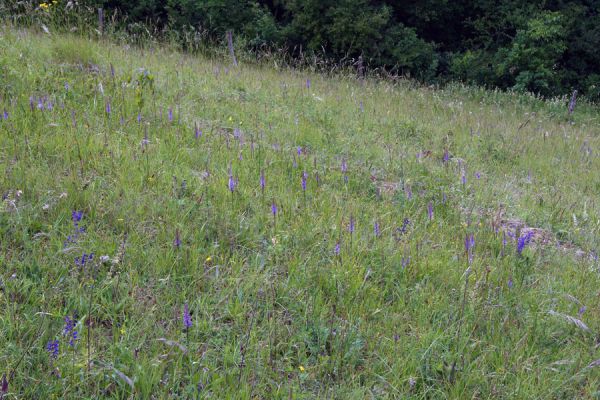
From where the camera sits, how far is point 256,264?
9.27 feet

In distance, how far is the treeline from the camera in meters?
13.6

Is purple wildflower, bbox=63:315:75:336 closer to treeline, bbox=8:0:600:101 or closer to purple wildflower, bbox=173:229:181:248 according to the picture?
purple wildflower, bbox=173:229:181:248

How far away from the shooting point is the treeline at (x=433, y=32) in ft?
44.6

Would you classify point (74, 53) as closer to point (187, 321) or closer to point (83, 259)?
point (83, 259)

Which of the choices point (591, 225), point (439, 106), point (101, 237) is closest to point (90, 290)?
point (101, 237)

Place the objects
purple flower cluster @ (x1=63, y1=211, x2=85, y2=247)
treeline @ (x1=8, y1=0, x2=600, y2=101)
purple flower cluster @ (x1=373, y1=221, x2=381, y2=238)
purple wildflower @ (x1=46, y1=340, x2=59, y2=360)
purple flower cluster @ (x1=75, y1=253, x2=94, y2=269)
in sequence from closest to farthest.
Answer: purple wildflower @ (x1=46, y1=340, x2=59, y2=360)
purple flower cluster @ (x1=75, y1=253, x2=94, y2=269)
purple flower cluster @ (x1=63, y1=211, x2=85, y2=247)
purple flower cluster @ (x1=373, y1=221, x2=381, y2=238)
treeline @ (x1=8, y1=0, x2=600, y2=101)

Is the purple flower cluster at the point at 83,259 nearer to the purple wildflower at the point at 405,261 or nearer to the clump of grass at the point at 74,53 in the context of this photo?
the purple wildflower at the point at 405,261

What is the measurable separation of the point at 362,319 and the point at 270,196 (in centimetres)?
125

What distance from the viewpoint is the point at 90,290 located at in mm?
2357

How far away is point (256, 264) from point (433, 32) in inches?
663

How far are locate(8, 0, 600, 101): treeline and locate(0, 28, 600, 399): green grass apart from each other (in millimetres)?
8466

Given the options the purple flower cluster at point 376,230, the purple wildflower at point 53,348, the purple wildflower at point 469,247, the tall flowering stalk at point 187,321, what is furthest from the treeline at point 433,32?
the purple wildflower at point 53,348

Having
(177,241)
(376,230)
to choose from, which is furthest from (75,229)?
(376,230)

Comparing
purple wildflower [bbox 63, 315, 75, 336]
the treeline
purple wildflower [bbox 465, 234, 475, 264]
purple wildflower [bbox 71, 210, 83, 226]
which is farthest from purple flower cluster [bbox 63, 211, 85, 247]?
the treeline
